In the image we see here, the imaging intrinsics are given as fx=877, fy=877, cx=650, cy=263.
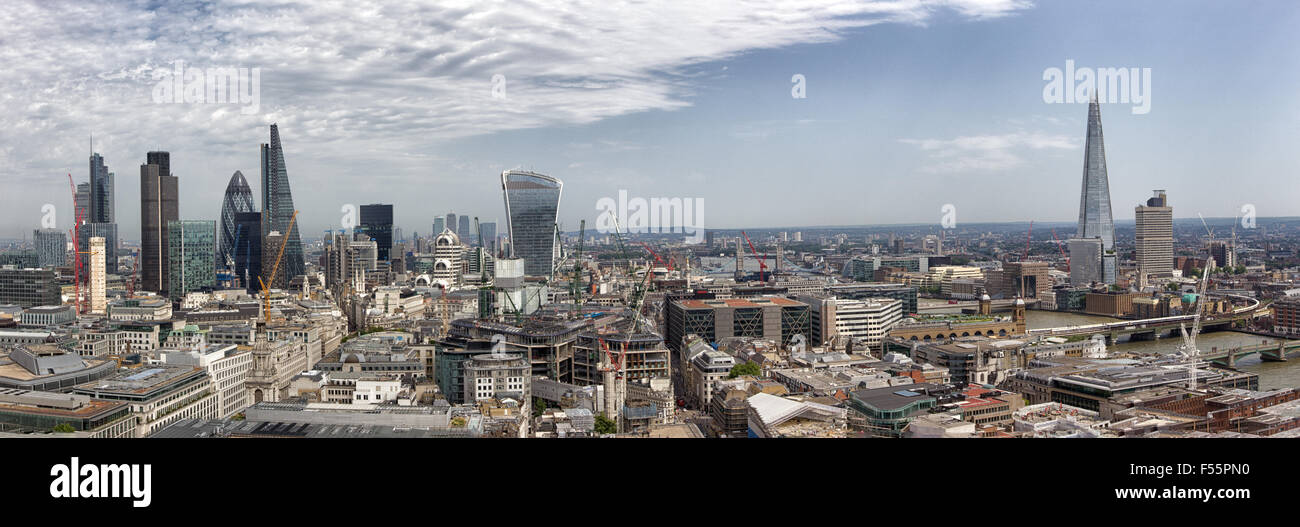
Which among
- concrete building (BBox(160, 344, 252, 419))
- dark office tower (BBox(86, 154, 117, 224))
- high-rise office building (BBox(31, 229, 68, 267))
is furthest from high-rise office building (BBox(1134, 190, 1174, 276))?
high-rise office building (BBox(31, 229, 68, 267))

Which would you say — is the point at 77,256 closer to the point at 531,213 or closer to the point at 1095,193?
the point at 531,213

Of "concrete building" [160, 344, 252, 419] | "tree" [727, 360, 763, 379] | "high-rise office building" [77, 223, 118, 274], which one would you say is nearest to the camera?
"concrete building" [160, 344, 252, 419]

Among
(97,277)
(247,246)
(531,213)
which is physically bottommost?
(97,277)

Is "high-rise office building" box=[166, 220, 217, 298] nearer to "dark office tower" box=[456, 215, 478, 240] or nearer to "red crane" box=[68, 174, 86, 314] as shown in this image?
"red crane" box=[68, 174, 86, 314]

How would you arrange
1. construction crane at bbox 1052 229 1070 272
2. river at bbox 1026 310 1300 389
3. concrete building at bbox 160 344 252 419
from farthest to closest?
construction crane at bbox 1052 229 1070 272
river at bbox 1026 310 1300 389
concrete building at bbox 160 344 252 419

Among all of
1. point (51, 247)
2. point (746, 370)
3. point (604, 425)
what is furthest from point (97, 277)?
point (604, 425)
